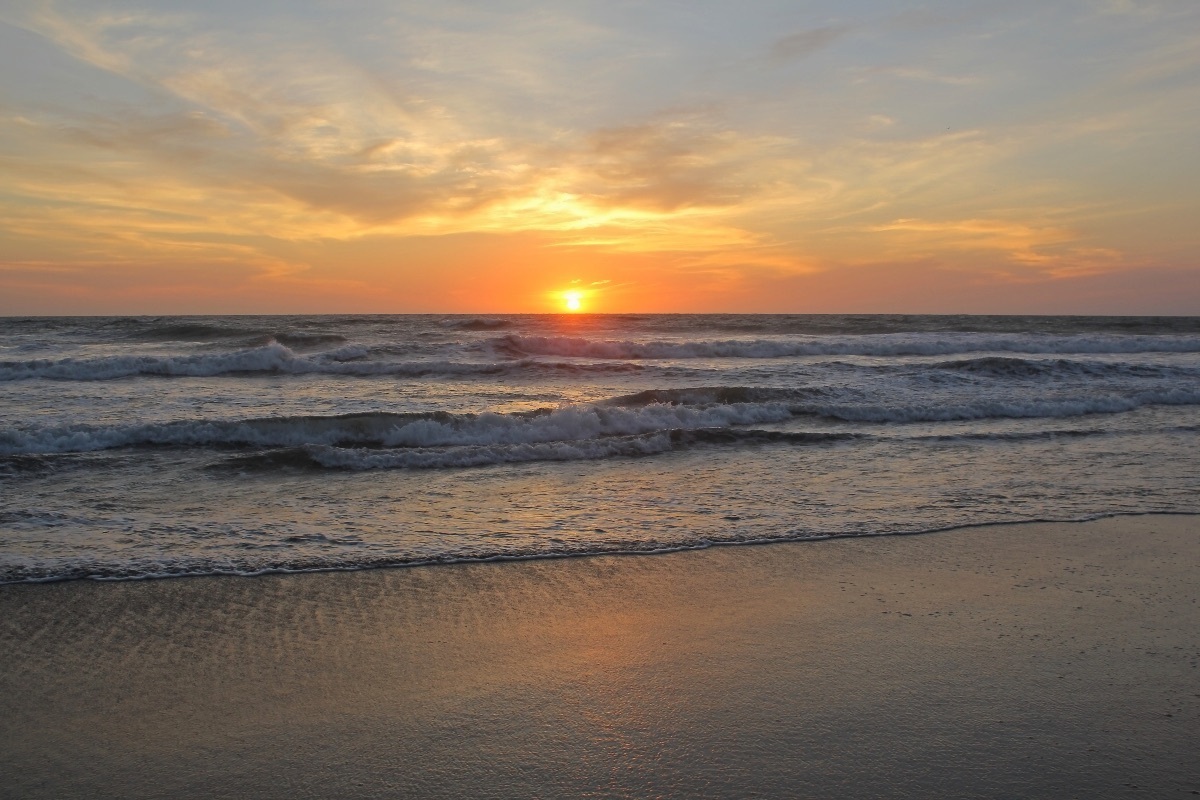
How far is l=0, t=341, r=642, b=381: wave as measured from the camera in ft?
60.4

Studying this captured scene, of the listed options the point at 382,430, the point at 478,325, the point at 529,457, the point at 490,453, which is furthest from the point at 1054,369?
the point at 478,325

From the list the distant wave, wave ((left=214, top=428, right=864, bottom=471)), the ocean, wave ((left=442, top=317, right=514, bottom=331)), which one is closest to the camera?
the ocean

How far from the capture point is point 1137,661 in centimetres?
387

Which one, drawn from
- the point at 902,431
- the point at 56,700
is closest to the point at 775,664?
the point at 56,700

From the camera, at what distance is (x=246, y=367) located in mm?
19844

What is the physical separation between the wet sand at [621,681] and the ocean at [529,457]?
0.70 meters

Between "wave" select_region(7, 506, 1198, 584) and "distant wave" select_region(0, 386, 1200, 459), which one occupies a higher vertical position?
"distant wave" select_region(0, 386, 1200, 459)

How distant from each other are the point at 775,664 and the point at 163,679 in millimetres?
2820

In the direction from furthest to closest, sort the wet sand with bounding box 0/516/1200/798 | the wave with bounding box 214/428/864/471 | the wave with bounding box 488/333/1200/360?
the wave with bounding box 488/333/1200/360
the wave with bounding box 214/428/864/471
the wet sand with bounding box 0/516/1200/798

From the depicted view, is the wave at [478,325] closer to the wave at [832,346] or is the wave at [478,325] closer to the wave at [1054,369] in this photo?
the wave at [832,346]

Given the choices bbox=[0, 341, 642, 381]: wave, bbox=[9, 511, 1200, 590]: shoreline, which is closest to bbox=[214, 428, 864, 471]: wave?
bbox=[9, 511, 1200, 590]: shoreline

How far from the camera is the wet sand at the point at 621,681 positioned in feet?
9.65

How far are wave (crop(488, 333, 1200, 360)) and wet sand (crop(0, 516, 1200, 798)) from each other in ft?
64.7

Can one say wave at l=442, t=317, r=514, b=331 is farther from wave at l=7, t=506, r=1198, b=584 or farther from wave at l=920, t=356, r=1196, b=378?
Answer: wave at l=7, t=506, r=1198, b=584
